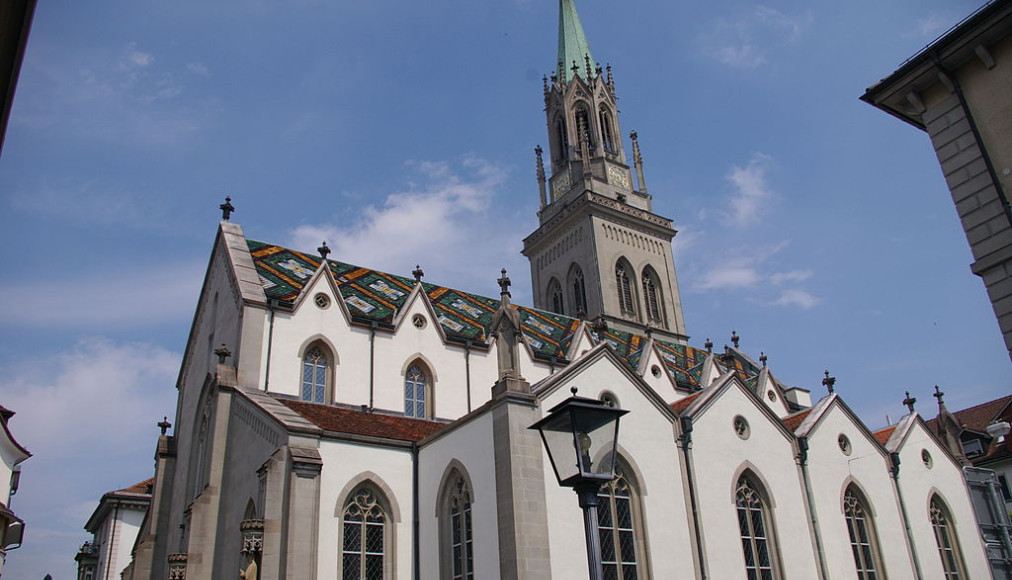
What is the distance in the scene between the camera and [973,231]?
14.4 m

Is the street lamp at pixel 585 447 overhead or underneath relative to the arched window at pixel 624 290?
underneath

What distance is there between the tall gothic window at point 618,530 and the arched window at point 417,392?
8618 millimetres

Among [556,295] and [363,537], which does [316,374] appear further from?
[556,295]

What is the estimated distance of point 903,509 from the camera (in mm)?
25375

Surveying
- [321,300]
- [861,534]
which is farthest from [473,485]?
[861,534]

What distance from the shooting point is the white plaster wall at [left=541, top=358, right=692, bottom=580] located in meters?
18.5

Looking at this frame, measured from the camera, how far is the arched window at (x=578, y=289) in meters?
Answer: 46.5

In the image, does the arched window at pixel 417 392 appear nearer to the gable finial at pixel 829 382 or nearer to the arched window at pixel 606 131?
the gable finial at pixel 829 382

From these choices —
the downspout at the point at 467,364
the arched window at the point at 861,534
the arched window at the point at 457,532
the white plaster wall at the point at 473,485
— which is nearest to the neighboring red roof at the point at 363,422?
the white plaster wall at the point at 473,485

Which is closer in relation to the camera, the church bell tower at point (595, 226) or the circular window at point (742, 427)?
the circular window at point (742, 427)

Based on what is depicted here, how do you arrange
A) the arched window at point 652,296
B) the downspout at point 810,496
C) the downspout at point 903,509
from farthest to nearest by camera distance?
the arched window at point 652,296
the downspout at point 903,509
the downspout at point 810,496

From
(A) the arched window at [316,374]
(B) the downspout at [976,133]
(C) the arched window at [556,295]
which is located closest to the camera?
(B) the downspout at [976,133]

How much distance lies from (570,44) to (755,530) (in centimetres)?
4280

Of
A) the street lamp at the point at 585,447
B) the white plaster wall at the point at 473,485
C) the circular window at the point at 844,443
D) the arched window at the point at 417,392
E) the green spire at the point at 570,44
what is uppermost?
the green spire at the point at 570,44
